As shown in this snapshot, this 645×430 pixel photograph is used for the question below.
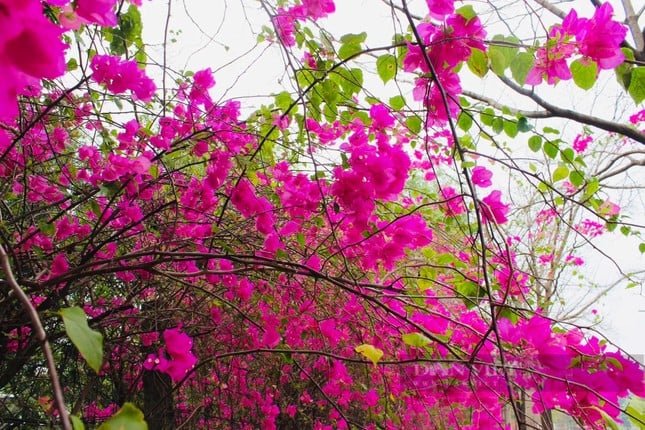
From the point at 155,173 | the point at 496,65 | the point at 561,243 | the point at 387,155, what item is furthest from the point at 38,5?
the point at 561,243

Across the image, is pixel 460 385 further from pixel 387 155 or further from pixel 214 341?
pixel 214 341

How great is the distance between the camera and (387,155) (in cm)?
113

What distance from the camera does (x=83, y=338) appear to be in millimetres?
374

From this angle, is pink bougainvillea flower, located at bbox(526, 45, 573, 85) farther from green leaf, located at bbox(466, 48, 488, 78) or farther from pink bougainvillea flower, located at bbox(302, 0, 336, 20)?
pink bougainvillea flower, located at bbox(302, 0, 336, 20)

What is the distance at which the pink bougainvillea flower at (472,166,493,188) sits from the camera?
3.58ft

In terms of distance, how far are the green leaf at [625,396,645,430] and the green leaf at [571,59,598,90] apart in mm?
571

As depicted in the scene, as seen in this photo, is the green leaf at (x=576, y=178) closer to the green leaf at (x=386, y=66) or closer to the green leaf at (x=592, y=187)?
the green leaf at (x=592, y=187)

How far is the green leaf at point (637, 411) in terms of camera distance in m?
0.64

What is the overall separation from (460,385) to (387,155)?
0.78m

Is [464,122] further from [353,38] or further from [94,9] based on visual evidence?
[94,9]

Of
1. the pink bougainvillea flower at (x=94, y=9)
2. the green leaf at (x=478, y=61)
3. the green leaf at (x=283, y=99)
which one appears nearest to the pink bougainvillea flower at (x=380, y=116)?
the green leaf at (x=283, y=99)

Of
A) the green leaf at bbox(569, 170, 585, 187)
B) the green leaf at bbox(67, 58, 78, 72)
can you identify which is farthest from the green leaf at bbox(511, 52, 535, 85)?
the green leaf at bbox(67, 58, 78, 72)

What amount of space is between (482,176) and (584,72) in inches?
12.6

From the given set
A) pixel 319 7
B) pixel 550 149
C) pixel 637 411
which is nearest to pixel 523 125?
pixel 550 149
